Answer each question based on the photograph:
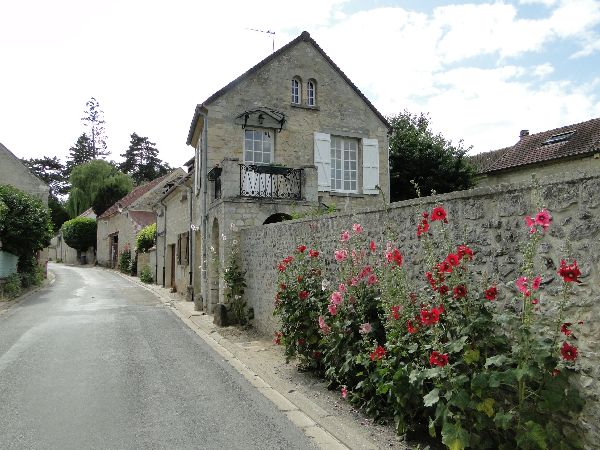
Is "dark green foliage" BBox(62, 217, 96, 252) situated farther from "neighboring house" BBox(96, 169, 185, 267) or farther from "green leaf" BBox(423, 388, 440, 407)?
"green leaf" BBox(423, 388, 440, 407)

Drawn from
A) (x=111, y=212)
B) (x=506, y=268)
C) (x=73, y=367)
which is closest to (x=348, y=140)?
(x=73, y=367)

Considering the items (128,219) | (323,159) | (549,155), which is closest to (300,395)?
(323,159)

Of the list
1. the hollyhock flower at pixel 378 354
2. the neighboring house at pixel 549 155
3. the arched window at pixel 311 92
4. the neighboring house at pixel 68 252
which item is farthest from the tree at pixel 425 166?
the neighboring house at pixel 68 252

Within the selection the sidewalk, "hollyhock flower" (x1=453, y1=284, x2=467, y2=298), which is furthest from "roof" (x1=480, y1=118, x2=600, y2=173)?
"hollyhock flower" (x1=453, y1=284, x2=467, y2=298)

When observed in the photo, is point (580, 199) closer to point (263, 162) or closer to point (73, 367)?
point (73, 367)

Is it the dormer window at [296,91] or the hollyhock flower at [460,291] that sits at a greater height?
the dormer window at [296,91]

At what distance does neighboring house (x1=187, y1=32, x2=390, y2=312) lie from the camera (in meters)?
12.7

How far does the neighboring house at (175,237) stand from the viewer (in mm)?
18156

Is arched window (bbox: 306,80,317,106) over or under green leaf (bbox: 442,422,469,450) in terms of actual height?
over

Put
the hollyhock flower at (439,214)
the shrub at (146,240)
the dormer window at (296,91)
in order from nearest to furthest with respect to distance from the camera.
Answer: the hollyhock flower at (439,214), the dormer window at (296,91), the shrub at (146,240)

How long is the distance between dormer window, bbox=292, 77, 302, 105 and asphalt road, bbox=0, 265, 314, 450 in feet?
26.7

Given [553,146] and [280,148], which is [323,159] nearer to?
[280,148]

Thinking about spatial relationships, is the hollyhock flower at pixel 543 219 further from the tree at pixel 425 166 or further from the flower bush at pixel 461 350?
the tree at pixel 425 166

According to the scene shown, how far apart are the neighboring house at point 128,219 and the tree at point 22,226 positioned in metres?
9.68
